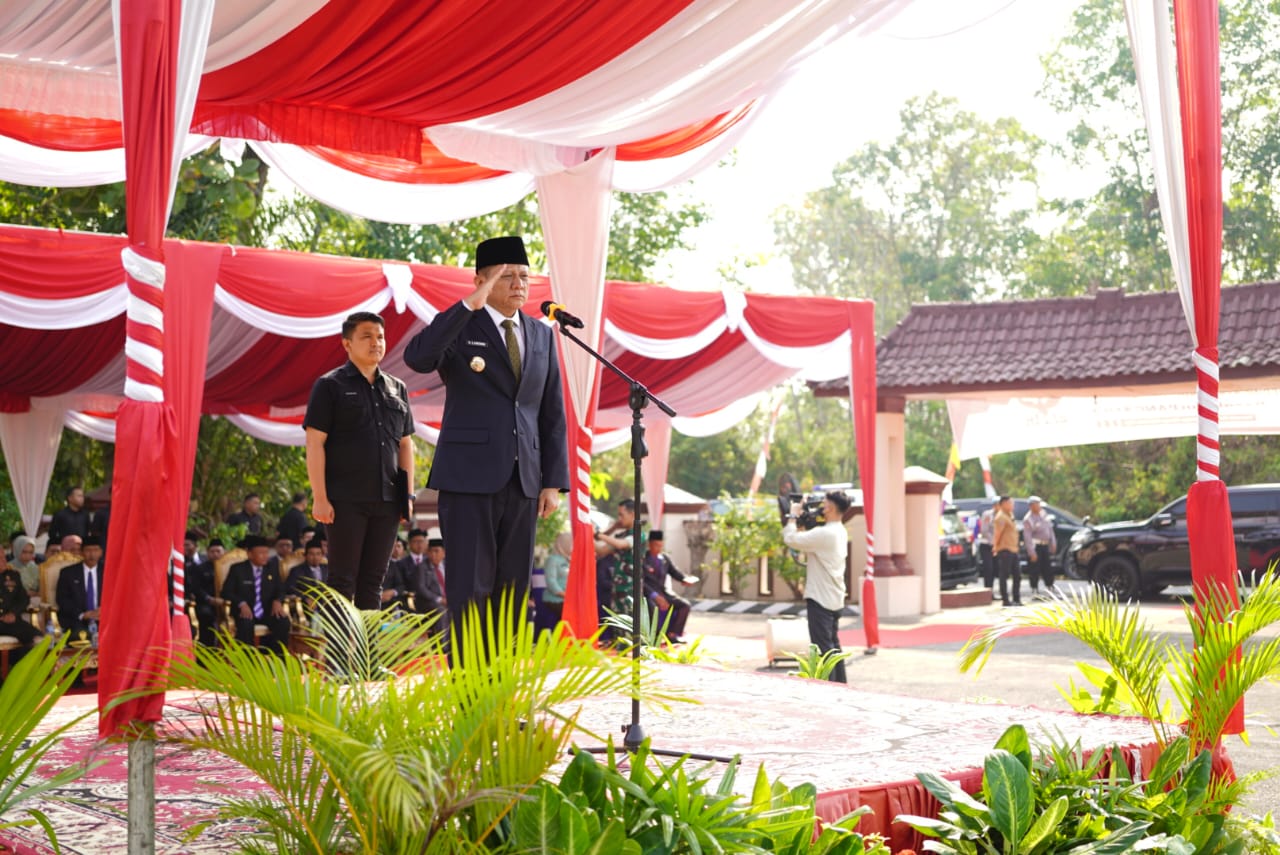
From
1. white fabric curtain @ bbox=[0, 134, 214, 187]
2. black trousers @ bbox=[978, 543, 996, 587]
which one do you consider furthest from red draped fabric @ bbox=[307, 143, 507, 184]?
black trousers @ bbox=[978, 543, 996, 587]

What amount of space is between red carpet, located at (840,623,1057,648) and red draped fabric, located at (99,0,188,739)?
1018cm

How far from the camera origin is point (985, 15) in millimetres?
5863

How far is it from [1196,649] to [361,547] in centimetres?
334

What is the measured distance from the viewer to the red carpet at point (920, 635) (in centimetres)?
1370

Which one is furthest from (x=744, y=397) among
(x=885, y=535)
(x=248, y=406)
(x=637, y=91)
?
(x=637, y=91)

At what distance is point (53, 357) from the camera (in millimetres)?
12750

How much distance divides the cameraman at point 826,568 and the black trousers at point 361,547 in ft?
13.6

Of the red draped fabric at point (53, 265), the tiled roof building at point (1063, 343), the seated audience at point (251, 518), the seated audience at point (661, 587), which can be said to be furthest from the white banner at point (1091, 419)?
the red draped fabric at point (53, 265)

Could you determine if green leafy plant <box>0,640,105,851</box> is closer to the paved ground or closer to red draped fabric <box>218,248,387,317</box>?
the paved ground

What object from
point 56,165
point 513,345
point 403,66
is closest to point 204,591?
point 56,165

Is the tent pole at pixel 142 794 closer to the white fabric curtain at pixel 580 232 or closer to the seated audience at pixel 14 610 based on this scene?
the white fabric curtain at pixel 580 232

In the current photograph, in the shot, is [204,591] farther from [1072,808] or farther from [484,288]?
[1072,808]

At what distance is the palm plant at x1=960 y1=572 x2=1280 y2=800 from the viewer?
5113 mm

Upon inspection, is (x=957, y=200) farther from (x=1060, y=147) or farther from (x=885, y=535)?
(x=885, y=535)
